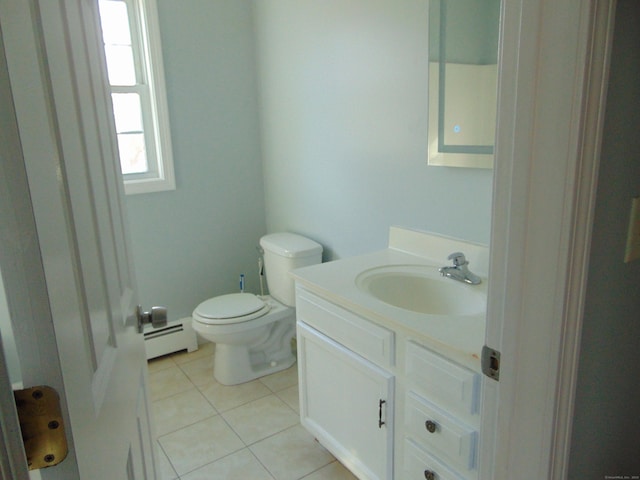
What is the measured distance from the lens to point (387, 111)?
2100 mm

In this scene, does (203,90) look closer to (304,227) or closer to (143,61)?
(143,61)

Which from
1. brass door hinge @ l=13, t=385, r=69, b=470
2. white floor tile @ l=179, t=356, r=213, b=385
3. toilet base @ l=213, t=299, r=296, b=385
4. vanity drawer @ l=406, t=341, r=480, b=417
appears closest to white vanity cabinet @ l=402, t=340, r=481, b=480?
vanity drawer @ l=406, t=341, r=480, b=417

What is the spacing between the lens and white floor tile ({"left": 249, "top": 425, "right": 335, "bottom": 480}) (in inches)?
79.2

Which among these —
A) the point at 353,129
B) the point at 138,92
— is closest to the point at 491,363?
the point at 353,129

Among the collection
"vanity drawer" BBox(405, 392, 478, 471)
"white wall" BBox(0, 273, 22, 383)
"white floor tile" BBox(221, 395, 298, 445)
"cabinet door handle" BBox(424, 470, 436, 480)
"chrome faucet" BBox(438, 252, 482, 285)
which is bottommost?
"white floor tile" BBox(221, 395, 298, 445)

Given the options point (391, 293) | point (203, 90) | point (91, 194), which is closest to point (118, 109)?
point (203, 90)

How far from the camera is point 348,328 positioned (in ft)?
5.51

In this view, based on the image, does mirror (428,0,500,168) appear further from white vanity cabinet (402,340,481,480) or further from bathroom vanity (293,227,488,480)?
white vanity cabinet (402,340,481,480)

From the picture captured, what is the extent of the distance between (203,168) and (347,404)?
5.98 feet

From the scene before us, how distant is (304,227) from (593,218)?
2.17 metres

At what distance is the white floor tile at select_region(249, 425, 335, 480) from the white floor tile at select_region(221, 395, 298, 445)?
55mm

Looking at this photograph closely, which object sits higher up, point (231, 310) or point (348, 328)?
point (348, 328)

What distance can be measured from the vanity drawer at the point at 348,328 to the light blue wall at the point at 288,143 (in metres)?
0.57

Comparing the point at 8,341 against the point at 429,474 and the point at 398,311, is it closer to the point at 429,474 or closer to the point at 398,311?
the point at 398,311
